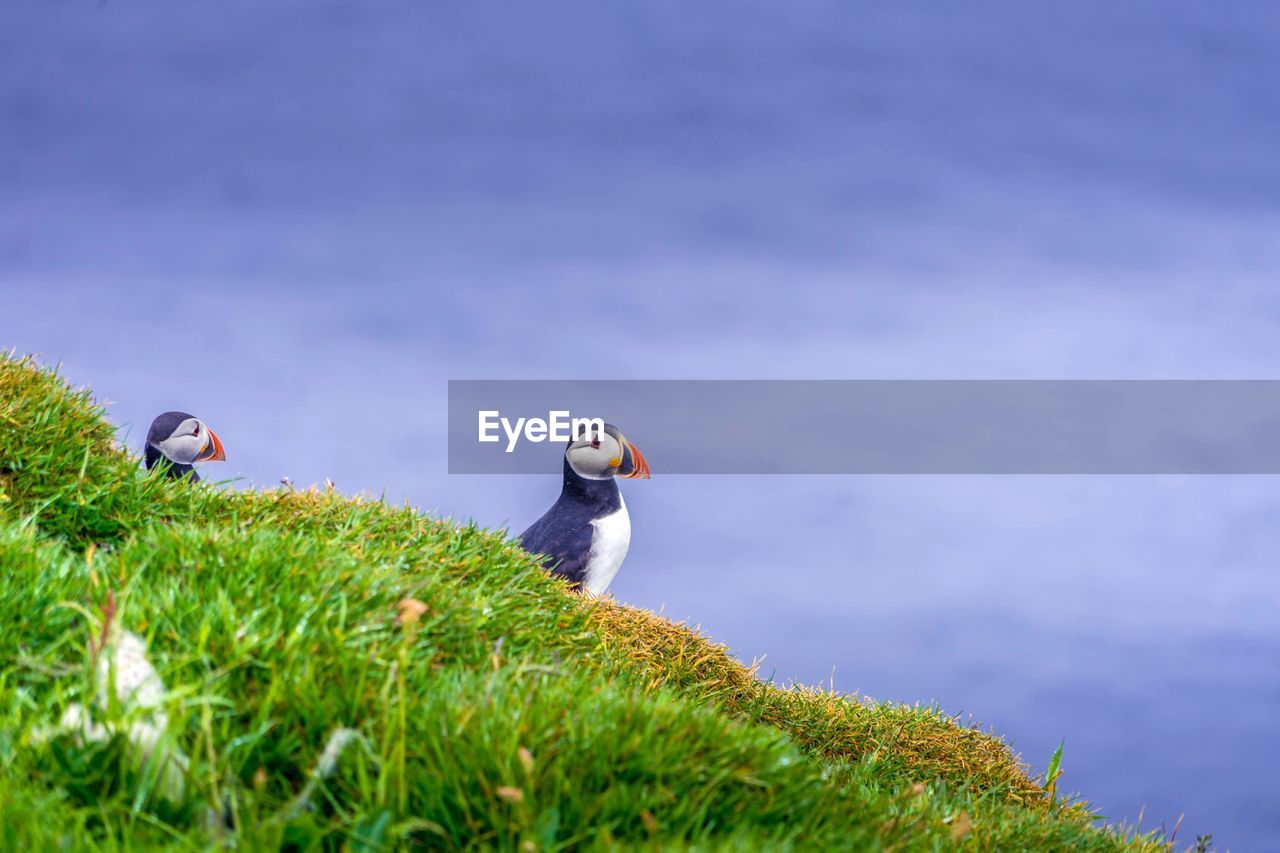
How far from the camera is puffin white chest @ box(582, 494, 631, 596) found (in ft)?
36.2

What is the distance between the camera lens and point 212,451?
12.8 meters

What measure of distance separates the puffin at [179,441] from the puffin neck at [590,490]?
13.9 feet

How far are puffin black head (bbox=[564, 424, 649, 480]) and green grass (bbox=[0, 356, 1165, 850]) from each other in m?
4.64

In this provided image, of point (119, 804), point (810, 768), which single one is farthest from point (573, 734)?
point (119, 804)

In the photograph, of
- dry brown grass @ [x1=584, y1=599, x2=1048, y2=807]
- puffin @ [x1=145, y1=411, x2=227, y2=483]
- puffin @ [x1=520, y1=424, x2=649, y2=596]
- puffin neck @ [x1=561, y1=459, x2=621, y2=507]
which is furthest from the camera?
puffin @ [x1=145, y1=411, x2=227, y2=483]

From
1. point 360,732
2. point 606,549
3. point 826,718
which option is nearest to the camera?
point 360,732

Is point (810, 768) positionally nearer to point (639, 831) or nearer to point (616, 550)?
point (639, 831)

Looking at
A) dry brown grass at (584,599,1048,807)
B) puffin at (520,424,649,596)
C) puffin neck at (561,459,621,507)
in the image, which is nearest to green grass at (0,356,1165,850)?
dry brown grass at (584,599,1048,807)

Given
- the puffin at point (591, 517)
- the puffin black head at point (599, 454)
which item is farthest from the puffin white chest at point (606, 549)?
the puffin black head at point (599, 454)

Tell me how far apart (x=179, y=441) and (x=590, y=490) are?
15.7ft

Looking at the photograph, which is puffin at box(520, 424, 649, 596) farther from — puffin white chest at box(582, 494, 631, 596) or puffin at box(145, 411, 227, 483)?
puffin at box(145, 411, 227, 483)

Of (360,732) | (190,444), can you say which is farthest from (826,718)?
(190,444)

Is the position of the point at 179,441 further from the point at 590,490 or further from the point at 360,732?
the point at 360,732

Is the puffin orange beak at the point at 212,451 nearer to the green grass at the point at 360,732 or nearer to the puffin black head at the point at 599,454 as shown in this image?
the puffin black head at the point at 599,454
